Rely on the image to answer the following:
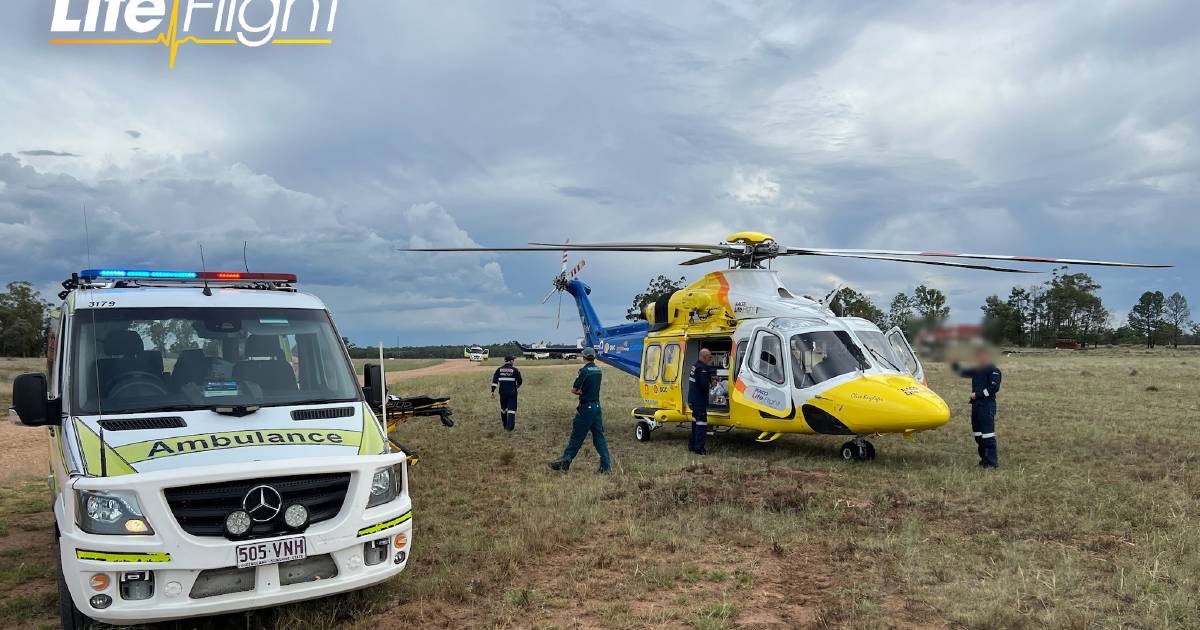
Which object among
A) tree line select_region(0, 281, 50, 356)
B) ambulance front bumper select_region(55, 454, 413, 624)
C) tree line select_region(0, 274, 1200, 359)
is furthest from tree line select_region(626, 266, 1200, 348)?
tree line select_region(0, 281, 50, 356)

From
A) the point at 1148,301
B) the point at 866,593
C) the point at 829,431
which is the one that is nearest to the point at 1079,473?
the point at 829,431

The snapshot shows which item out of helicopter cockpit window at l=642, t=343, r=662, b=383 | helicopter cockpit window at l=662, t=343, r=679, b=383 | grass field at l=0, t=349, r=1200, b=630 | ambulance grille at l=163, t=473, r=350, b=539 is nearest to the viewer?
ambulance grille at l=163, t=473, r=350, b=539

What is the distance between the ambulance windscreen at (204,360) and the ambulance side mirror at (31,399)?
0.19 metres

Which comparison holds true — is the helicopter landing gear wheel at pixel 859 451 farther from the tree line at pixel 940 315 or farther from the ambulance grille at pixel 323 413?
the ambulance grille at pixel 323 413

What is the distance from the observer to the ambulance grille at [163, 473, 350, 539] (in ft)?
14.7

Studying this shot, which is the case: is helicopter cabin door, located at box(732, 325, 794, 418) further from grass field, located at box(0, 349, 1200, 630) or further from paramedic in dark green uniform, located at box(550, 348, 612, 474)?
paramedic in dark green uniform, located at box(550, 348, 612, 474)

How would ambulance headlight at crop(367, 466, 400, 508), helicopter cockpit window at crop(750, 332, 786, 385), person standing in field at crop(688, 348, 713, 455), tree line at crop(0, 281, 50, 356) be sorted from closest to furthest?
ambulance headlight at crop(367, 466, 400, 508), helicopter cockpit window at crop(750, 332, 786, 385), person standing in field at crop(688, 348, 713, 455), tree line at crop(0, 281, 50, 356)

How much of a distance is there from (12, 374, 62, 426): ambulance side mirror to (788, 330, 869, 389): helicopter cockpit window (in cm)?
892

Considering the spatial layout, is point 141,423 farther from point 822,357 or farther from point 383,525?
point 822,357

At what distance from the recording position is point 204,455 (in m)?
4.67

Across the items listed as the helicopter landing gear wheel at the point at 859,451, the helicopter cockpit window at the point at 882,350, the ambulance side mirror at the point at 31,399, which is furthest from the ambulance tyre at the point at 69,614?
the helicopter cockpit window at the point at 882,350

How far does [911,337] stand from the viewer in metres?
8.79

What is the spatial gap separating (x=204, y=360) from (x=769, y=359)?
8.12m

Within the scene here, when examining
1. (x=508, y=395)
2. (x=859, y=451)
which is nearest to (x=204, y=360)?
(x=859, y=451)
